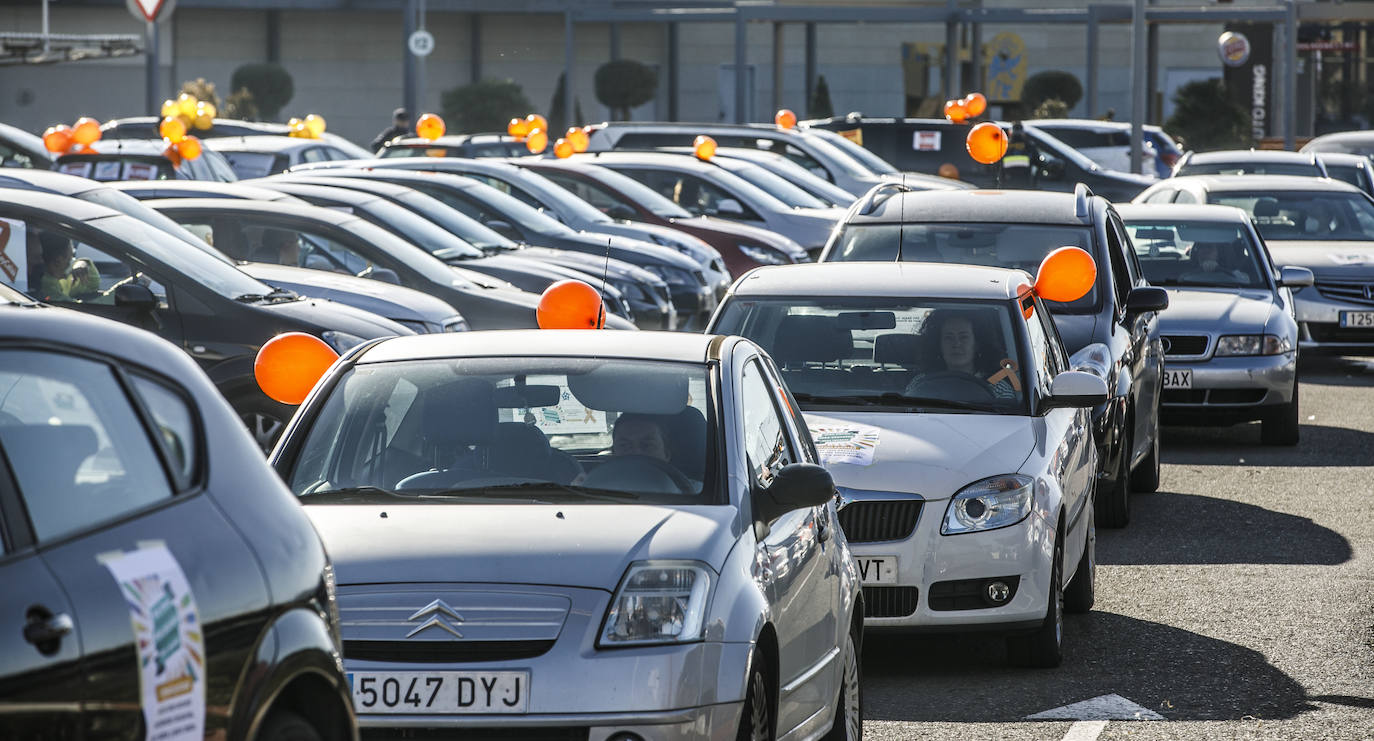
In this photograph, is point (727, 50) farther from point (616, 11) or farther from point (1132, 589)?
point (1132, 589)

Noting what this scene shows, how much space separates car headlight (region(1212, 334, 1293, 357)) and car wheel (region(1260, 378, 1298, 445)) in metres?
0.31

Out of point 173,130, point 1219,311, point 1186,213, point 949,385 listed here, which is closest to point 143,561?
point 949,385

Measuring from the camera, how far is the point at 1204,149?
41.8 meters

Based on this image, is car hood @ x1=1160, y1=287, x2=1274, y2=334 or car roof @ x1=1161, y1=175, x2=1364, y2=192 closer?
car hood @ x1=1160, y1=287, x2=1274, y2=334

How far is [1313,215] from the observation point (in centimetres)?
1930

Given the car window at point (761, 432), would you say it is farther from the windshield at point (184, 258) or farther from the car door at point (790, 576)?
the windshield at point (184, 258)

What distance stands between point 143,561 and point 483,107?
46.3 meters

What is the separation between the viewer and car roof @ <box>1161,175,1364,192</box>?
61.3ft

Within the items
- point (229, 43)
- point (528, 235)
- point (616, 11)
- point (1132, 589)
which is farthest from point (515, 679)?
point (229, 43)

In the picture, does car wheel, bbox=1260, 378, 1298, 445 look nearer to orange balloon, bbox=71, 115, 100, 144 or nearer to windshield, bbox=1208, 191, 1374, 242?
windshield, bbox=1208, 191, 1374, 242

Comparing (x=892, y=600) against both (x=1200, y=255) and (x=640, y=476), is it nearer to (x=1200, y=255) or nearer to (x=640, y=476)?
(x=640, y=476)

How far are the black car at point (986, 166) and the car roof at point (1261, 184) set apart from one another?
39.9ft

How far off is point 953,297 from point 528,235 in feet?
28.6

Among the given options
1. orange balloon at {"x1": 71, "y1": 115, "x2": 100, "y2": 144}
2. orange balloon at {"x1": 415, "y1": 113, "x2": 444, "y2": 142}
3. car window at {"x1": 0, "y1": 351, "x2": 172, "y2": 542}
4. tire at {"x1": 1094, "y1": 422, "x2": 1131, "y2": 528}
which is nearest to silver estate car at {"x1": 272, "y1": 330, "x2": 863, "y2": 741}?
car window at {"x1": 0, "y1": 351, "x2": 172, "y2": 542}
